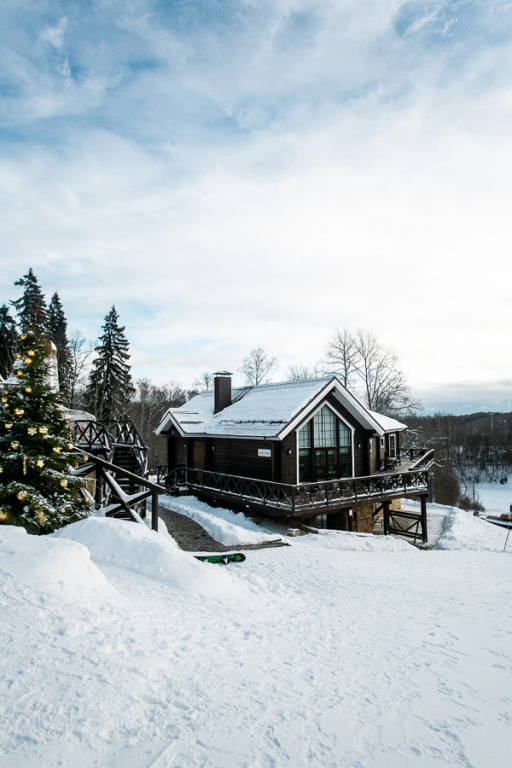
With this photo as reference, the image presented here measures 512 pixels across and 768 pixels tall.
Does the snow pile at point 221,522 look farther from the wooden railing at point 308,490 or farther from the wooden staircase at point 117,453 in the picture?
the wooden staircase at point 117,453

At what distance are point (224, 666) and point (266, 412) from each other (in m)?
14.3

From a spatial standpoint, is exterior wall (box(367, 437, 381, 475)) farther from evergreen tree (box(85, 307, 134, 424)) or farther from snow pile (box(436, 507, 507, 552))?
evergreen tree (box(85, 307, 134, 424))

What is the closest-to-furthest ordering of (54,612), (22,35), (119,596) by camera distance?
(54,612) → (119,596) → (22,35)

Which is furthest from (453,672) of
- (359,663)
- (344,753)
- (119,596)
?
(119,596)

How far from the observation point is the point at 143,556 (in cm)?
805

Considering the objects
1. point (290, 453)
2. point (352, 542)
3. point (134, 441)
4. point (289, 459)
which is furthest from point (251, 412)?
point (352, 542)

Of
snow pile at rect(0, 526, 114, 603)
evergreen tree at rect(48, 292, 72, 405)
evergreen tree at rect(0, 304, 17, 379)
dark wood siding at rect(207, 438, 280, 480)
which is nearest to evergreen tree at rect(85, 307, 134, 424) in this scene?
evergreen tree at rect(48, 292, 72, 405)

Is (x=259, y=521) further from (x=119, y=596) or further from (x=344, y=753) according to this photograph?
(x=344, y=753)

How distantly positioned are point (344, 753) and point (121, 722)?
1.99m

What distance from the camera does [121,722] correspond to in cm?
395

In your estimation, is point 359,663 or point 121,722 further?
point 359,663

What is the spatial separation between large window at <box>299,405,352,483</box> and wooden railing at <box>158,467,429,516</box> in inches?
42.7

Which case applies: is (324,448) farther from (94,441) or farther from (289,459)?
(94,441)

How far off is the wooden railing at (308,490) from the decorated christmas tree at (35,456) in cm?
832
